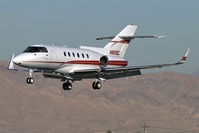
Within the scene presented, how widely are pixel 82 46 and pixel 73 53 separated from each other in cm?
346

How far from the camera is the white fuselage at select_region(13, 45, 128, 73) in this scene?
46.6m

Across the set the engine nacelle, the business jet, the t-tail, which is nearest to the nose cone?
the business jet

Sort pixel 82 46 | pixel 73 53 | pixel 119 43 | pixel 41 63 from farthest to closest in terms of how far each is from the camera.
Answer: pixel 119 43
pixel 82 46
pixel 73 53
pixel 41 63

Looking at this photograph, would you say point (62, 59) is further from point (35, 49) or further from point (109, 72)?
point (109, 72)

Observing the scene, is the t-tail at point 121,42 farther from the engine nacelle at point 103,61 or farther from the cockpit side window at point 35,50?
the cockpit side window at point 35,50

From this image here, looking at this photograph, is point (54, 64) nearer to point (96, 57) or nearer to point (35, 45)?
point (35, 45)

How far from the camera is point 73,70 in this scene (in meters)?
50.0

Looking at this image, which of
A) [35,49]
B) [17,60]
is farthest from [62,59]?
[17,60]

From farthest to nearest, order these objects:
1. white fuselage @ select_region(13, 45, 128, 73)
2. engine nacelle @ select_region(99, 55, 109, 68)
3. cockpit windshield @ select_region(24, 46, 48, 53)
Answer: engine nacelle @ select_region(99, 55, 109, 68), cockpit windshield @ select_region(24, 46, 48, 53), white fuselage @ select_region(13, 45, 128, 73)

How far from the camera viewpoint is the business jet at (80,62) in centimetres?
4712

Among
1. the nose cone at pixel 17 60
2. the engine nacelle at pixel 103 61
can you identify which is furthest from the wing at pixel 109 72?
the nose cone at pixel 17 60

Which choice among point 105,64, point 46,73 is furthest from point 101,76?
point 46,73

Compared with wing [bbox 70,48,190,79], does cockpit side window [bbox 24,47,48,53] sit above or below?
above

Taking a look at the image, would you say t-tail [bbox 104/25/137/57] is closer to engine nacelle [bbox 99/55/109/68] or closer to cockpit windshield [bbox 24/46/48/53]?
engine nacelle [bbox 99/55/109/68]
